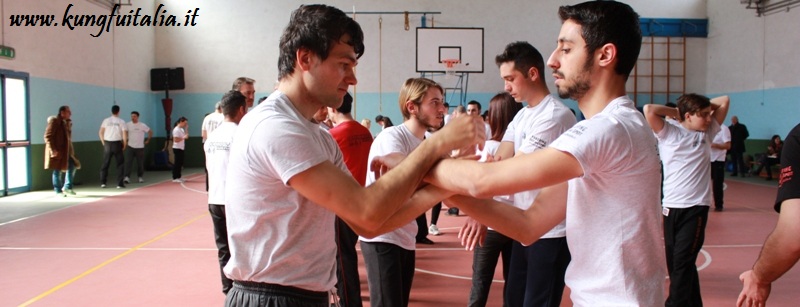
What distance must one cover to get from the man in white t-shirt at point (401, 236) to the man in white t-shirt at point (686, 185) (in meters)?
2.12

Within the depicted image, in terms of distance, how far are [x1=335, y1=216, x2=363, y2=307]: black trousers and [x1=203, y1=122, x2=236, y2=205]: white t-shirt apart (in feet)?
3.79

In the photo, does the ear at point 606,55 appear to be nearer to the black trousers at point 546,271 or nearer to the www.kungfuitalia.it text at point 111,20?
the black trousers at point 546,271

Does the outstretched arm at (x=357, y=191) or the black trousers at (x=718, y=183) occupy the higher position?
the outstretched arm at (x=357, y=191)

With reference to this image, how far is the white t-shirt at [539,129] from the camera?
3.73 metres

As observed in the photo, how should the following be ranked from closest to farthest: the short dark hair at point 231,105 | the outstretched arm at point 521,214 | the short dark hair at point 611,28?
the short dark hair at point 611,28
the outstretched arm at point 521,214
the short dark hair at point 231,105

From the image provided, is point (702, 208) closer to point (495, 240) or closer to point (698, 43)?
point (495, 240)

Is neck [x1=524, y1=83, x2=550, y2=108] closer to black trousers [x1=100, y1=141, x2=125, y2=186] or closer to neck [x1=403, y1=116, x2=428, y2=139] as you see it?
neck [x1=403, y1=116, x2=428, y2=139]

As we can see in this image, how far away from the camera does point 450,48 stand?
756 inches

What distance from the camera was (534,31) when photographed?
68.5 feet

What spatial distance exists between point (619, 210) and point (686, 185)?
349 centimetres

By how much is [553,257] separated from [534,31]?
1832 cm

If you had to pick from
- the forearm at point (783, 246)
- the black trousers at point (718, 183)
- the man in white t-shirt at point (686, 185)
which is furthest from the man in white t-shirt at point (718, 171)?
the forearm at point (783, 246)

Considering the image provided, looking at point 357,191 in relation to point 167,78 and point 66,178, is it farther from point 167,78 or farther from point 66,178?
point 167,78

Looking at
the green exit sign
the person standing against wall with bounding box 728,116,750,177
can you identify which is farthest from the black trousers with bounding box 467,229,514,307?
the person standing against wall with bounding box 728,116,750,177
